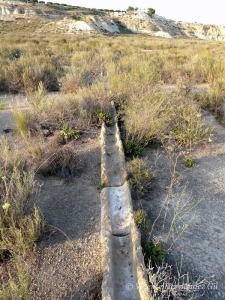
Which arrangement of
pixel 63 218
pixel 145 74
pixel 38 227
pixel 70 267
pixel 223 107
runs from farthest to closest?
pixel 145 74
pixel 223 107
pixel 63 218
pixel 38 227
pixel 70 267

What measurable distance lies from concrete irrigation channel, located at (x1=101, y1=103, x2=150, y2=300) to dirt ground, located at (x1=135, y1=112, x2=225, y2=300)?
0.31 metres

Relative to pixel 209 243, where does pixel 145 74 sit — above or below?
above

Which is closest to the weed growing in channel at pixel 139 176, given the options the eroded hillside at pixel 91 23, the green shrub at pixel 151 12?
the eroded hillside at pixel 91 23

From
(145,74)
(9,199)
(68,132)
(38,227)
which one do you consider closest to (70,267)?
(38,227)

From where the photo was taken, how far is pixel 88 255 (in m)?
3.19

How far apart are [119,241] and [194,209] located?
1271 mm

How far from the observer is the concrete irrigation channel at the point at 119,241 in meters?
2.73

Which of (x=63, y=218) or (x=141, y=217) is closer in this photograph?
(x=141, y=217)

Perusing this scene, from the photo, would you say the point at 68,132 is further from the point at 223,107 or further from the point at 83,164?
the point at 223,107

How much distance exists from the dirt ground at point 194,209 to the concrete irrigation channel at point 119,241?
1.01ft

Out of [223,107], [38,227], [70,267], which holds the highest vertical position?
[223,107]

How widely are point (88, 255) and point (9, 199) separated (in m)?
1.16

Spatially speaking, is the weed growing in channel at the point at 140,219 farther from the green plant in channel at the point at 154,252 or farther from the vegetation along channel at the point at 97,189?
the green plant in channel at the point at 154,252

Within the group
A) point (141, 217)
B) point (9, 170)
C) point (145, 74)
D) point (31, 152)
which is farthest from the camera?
point (145, 74)
